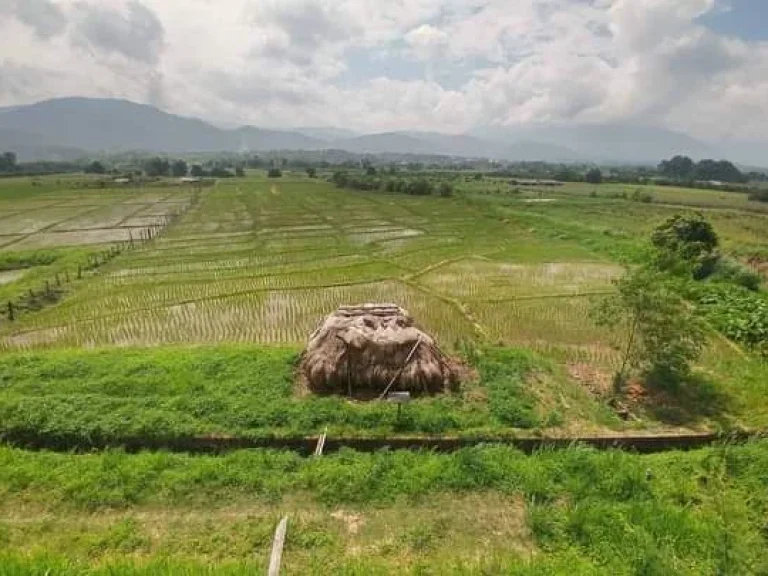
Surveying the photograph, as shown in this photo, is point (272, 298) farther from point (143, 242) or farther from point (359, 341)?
point (143, 242)

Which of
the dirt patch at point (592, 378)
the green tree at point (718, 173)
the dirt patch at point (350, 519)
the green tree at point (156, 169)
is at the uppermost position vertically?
the green tree at point (718, 173)

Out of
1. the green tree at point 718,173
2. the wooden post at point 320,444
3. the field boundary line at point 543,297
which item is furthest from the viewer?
the green tree at point 718,173

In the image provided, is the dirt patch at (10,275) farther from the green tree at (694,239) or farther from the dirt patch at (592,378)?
the green tree at (694,239)

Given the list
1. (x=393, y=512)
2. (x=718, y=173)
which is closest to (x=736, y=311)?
(x=393, y=512)

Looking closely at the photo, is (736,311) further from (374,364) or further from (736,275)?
(374,364)

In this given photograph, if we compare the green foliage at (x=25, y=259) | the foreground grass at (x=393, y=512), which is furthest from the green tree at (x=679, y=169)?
the foreground grass at (x=393, y=512)

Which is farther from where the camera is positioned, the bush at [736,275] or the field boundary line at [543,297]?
the bush at [736,275]

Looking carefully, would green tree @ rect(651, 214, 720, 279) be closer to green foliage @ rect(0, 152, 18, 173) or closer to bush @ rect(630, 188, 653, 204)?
bush @ rect(630, 188, 653, 204)
